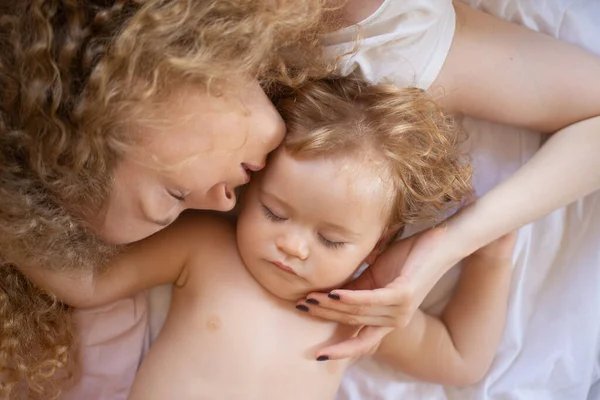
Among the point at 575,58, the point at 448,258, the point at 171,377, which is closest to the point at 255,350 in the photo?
the point at 171,377

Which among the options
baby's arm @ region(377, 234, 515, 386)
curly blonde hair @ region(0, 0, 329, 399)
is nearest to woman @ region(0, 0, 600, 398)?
curly blonde hair @ region(0, 0, 329, 399)

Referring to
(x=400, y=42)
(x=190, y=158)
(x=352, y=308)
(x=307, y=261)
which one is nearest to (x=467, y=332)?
(x=352, y=308)

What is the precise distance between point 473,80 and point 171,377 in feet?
2.38

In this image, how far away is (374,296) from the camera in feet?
3.60

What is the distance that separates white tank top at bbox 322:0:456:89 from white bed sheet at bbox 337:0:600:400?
0.20 m

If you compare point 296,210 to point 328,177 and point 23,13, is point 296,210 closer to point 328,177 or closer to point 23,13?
point 328,177

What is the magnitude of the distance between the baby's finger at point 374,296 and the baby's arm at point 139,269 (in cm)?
27

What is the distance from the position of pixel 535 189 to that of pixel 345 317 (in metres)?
0.40

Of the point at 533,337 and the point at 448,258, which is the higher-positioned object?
the point at 448,258

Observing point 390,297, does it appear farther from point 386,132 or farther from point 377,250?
point 386,132

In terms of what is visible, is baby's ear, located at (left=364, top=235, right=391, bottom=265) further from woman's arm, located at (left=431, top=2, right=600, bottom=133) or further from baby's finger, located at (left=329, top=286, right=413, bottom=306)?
woman's arm, located at (left=431, top=2, right=600, bottom=133)

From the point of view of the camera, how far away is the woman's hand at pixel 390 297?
110 cm

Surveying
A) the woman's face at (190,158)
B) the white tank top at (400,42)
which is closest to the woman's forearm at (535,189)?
the white tank top at (400,42)

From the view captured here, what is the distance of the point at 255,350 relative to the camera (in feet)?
3.77
